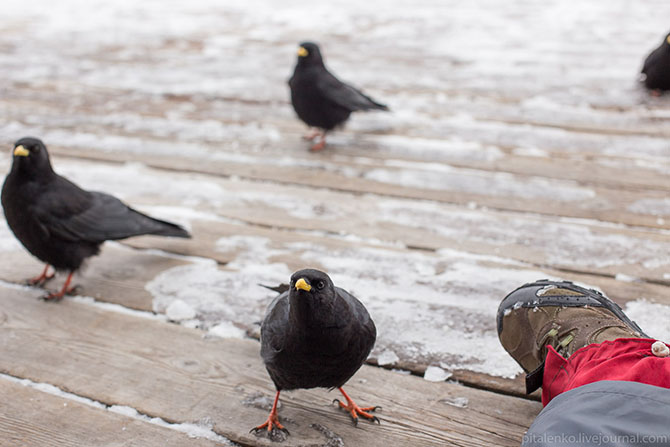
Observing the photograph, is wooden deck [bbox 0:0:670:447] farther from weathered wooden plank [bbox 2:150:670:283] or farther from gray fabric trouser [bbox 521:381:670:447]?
gray fabric trouser [bbox 521:381:670:447]

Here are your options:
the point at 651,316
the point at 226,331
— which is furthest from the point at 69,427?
the point at 651,316

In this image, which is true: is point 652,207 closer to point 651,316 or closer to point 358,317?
point 651,316

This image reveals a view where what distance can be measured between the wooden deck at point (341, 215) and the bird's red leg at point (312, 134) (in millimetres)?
77

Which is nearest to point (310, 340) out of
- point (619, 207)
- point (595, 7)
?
point (619, 207)

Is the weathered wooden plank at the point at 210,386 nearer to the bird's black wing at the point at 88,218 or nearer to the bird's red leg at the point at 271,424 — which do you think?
the bird's red leg at the point at 271,424

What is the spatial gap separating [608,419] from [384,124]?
320cm

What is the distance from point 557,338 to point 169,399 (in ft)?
3.96

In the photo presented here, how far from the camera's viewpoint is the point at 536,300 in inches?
73.8

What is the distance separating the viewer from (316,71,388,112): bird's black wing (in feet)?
12.8

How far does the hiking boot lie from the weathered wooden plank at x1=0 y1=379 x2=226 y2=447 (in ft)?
3.07

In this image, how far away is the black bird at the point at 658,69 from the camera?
417 centimetres

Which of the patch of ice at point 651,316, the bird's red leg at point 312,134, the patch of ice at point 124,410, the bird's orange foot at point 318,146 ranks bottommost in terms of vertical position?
the patch of ice at point 124,410

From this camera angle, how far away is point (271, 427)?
1.77m

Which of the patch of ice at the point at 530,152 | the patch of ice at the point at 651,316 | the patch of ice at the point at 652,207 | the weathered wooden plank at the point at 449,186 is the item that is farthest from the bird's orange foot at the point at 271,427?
the patch of ice at the point at 530,152
